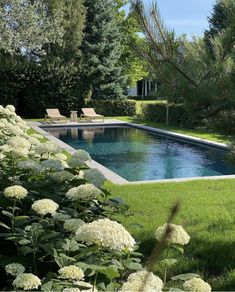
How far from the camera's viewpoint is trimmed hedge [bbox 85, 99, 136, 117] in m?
25.2

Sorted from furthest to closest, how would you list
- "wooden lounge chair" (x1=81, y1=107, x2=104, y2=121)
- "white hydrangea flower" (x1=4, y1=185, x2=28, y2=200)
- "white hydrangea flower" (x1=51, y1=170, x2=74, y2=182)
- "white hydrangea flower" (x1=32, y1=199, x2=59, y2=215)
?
"wooden lounge chair" (x1=81, y1=107, x2=104, y2=121) < "white hydrangea flower" (x1=51, y1=170, x2=74, y2=182) < "white hydrangea flower" (x1=4, y1=185, x2=28, y2=200) < "white hydrangea flower" (x1=32, y1=199, x2=59, y2=215)

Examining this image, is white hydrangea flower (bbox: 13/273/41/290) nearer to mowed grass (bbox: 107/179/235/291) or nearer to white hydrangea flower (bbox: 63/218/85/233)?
white hydrangea flower (bbox: 63/218/85/233)

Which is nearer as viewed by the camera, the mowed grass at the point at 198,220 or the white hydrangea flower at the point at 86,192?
the white hydrangea flower at the point at 86,192

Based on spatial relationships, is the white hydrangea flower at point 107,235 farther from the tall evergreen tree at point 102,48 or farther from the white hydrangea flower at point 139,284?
the tall evergreen tree at point 102,48

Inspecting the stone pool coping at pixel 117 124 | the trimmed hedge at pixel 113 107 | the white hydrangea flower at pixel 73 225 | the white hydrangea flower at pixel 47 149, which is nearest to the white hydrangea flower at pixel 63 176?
the white hydrangea flower at pixel 47 149

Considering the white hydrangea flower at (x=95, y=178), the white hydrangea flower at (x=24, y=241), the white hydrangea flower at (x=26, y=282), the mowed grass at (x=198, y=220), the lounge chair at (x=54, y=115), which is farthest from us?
the lounge chair at (x=54, y=115)

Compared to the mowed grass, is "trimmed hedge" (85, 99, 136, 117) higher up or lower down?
higher up

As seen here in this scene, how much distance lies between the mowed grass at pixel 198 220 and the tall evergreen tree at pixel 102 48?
767 inches

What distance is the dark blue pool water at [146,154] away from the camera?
1099cm

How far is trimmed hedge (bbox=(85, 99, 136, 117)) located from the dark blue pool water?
17.9 feet

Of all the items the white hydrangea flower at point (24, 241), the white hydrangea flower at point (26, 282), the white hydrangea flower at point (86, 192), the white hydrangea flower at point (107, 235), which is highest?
the white hydrangea flower at point (107, 235)

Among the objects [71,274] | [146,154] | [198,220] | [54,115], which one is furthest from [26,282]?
[54,115]

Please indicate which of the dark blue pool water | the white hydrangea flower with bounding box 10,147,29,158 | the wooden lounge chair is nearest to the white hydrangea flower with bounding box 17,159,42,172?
the white hydrangea flower with bounding box 10,147,29,158

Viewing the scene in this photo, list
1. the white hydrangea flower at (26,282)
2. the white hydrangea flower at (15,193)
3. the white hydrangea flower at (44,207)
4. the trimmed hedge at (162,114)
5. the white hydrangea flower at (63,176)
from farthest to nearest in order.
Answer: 1. the trimmed hedge at (162,114)
2. the white hydrangea flower at (63,176)
3. the white hydrangea flower at (15,193)
4. the white hydrangea flower at (44,207)
5. the white hydrangea flower at (26,282)
